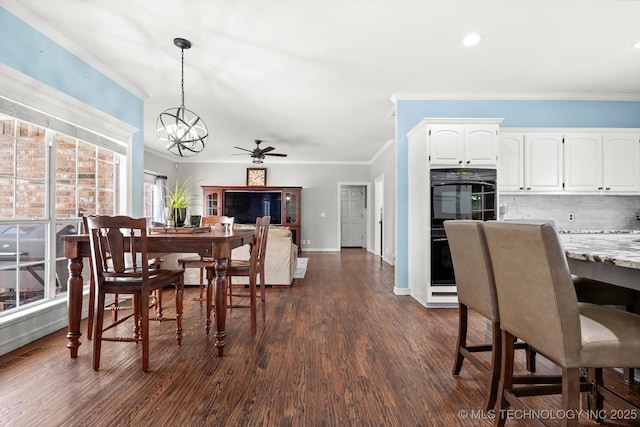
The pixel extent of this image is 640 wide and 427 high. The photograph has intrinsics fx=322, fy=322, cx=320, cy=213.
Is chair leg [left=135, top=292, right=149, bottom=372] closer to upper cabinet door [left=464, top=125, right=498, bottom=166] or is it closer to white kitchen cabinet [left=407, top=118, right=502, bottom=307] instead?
white kitchen cabinet [left=407, top=118, right=502, bottom=307]

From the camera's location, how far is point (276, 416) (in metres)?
1.58

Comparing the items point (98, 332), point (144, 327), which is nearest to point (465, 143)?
point (144, 327)

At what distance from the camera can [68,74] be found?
9.61 ft

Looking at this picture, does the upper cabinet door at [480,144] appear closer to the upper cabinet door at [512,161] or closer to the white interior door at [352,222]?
the upper cabinet door at [512,161]

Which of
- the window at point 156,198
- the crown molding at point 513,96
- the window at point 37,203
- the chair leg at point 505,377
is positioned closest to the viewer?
the chair leg at point 505,377

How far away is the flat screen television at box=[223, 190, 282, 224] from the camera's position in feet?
27.3

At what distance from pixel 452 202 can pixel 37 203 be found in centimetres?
387

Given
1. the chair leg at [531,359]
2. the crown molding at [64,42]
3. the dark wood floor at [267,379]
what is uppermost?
the crown molding at [64,42]

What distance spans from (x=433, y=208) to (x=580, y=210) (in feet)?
7.27

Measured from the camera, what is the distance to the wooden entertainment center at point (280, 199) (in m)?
8.29

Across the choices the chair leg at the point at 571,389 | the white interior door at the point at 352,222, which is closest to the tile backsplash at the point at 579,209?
the chair leg at the point at 571,389

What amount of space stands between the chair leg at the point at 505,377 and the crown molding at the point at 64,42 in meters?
3.78

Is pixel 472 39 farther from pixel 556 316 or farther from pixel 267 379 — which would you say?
pixel 267 379

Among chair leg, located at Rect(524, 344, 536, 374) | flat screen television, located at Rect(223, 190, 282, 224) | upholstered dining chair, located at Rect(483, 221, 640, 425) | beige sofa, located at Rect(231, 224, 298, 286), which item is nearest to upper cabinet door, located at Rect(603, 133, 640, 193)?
chair leg, located at Rect(524, 344, 536, 374)
